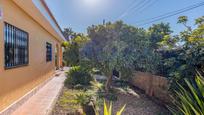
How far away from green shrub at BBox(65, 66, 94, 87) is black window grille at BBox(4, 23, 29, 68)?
3628 mm

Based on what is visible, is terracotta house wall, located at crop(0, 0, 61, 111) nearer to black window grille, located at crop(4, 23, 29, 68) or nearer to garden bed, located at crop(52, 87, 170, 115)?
black window grille, located at crop(4, 23, 29, 68)

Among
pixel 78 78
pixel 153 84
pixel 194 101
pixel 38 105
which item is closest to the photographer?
pixel 194 101

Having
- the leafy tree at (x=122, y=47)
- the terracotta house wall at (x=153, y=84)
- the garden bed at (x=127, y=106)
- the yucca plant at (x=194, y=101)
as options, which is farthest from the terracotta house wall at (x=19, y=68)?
the terracotta house wall at (x=153, y=84)

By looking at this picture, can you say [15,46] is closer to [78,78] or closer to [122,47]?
[122,47]

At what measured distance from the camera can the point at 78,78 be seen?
34.1 feet

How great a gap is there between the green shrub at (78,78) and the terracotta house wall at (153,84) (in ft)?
8.78

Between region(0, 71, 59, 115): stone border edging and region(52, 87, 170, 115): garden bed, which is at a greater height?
region(0, 71, 59, 115): stone border edging

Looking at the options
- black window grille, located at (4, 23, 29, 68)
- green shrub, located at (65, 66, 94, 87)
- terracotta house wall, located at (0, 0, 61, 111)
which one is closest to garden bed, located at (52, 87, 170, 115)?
terracotta house wall, located at (0, 0, 61, 111)

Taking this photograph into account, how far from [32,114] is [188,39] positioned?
5143 mm

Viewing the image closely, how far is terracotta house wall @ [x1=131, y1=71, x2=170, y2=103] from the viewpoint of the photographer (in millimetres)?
6823

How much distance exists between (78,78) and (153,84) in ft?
14.4

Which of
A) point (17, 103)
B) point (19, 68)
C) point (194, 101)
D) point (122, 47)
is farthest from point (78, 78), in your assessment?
point (194, 101)

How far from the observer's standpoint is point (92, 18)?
1711cm

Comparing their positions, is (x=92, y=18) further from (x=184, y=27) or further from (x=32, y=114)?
(x=32, y=114)
